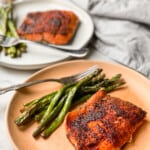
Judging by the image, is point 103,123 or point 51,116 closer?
point 103,123

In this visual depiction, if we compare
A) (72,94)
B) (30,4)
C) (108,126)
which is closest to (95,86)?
(72,94)

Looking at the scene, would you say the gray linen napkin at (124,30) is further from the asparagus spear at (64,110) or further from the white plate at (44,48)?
the asparagus spear at (64,110)

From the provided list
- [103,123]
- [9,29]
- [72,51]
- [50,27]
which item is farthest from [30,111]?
[9,29]

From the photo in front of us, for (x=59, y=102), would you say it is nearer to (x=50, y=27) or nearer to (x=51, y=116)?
(x=51, y=116)

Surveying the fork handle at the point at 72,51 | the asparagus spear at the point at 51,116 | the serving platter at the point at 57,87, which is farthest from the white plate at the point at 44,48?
the asparagus spear at the point at 51,116

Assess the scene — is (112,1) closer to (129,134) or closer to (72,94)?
(72,94)

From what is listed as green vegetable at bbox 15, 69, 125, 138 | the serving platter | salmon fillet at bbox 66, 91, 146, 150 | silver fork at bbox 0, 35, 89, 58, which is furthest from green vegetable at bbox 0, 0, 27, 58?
salmon fillet at bbox 66, 91, 146, 150

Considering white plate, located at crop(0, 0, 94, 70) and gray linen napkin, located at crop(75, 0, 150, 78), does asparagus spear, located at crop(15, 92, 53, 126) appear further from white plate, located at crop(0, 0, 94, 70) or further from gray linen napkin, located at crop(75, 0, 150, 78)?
gray linen napkin, located at crop(75, 0, 150, 78)
